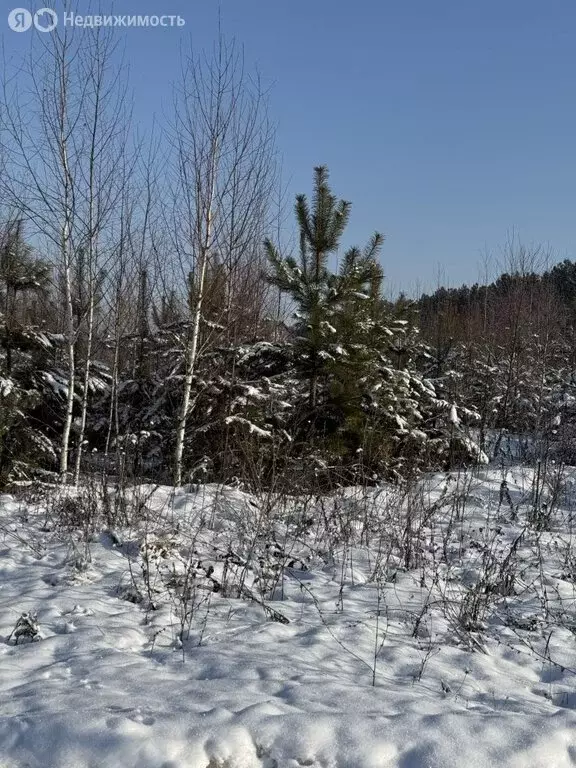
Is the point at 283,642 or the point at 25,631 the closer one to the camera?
the point at 25,631

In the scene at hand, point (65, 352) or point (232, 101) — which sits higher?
point (232, 101)

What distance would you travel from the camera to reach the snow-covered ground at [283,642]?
7.20 ft

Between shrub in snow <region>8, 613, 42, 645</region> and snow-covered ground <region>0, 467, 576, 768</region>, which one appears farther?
shrub in snow <region>8, 613, 42, 645</region>

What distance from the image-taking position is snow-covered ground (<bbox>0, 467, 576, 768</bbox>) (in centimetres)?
220

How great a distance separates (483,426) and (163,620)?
8.68 m

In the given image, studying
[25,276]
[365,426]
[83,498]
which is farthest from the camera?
[25,276]

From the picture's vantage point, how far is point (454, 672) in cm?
311

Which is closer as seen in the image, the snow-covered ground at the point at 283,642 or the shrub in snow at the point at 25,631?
the snow-covered ground at the point at 283,642

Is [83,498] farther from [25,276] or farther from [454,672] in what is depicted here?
[25,276]

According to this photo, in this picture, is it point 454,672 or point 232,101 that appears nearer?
point 454,672

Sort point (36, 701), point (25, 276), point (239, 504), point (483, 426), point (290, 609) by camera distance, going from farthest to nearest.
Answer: point (483, 426)
point (25, 276)
point (239, 504)
point (290, 609)
point (36, 701)

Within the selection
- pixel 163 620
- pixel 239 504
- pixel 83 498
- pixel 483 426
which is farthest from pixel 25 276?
pixel 483 426

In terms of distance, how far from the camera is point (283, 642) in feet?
11.0

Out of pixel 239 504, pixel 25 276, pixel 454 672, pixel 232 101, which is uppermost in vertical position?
pixel 232 101
